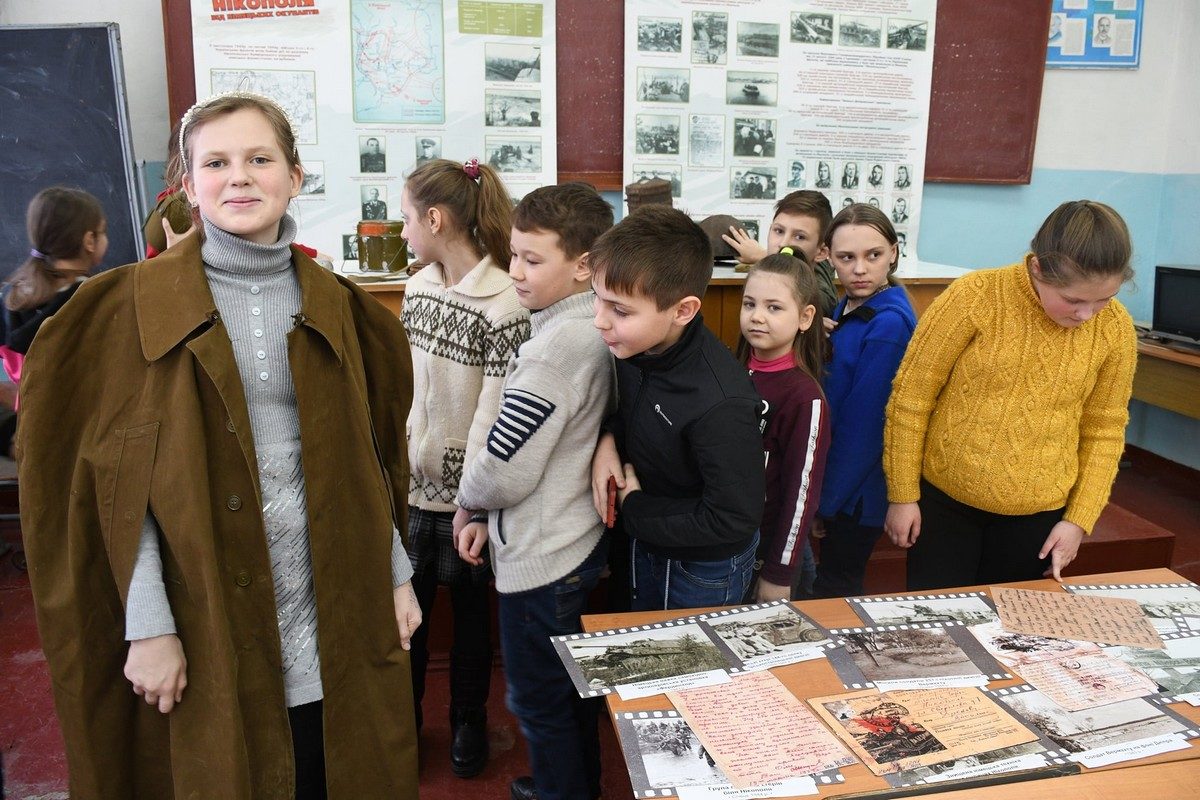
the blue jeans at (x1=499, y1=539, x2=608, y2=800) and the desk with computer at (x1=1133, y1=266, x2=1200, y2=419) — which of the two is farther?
the desk with computer at (x1=1133, y1=266, x2=1200, y2=419)

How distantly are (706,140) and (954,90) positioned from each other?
4.27 feet

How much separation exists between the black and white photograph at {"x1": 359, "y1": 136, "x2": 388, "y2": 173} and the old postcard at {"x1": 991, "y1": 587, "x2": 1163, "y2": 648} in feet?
9.91

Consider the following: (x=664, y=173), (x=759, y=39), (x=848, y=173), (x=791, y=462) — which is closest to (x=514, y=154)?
(x=664, y=173)

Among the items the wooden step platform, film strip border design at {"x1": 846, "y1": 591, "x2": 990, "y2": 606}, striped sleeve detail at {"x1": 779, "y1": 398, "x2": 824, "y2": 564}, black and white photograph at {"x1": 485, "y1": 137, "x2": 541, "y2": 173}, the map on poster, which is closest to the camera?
film strip border design at {"x1": 846, "y1": 591, "x2": 990, "y2": 606}

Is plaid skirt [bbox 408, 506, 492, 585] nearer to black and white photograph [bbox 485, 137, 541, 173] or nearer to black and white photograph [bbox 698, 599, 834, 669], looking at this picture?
black and white photograph [bbox 698, 599, 834, 669]

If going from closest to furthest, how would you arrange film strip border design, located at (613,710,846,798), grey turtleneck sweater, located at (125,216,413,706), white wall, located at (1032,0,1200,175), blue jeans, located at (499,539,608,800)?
film strip border design, located at (613,710,846,798), grey turtleneck sweater, located at (125,216,413,706), blue jeans, located at (499,539,608,800), white wall, located at (1032,0,1200,175)

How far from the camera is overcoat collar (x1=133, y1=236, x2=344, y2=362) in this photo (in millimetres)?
1085

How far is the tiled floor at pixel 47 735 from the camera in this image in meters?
2.06

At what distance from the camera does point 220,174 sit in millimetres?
1121

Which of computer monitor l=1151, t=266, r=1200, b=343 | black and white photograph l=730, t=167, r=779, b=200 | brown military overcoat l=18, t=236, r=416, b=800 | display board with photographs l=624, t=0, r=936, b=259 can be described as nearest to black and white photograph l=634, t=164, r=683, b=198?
display board with photographs l=624, t=0, r=936, b=259

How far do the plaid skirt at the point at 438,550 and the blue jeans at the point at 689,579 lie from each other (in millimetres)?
442

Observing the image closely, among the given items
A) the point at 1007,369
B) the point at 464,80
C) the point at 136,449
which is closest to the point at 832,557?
the point at 1007,369

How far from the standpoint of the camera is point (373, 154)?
371 centimetres

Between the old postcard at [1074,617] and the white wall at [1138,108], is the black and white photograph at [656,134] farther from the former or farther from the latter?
the old postcard at [1074,617]
